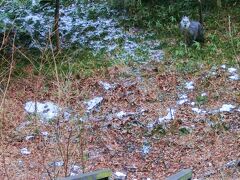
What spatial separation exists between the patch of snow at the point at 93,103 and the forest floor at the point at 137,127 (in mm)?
82

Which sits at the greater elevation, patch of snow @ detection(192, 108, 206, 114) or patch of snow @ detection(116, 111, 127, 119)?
patch of snow @ detection(192, 108, 206, 114)

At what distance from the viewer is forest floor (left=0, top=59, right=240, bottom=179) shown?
288 inches

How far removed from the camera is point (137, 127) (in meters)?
8.88

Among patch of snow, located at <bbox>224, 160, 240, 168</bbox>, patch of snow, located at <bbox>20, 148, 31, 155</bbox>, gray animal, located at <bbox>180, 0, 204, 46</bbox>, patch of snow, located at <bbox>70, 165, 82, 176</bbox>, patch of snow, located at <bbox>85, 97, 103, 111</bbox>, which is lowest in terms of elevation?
patch of snow, located at <bbox>20, 148, 31, 155</bbox>

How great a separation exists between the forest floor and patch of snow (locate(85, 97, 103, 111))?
82 millimetres

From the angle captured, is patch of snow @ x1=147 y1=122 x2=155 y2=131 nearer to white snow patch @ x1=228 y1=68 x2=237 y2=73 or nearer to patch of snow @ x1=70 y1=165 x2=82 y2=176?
patch of snow @ x1=70 y1=165 x2=82 y2=176

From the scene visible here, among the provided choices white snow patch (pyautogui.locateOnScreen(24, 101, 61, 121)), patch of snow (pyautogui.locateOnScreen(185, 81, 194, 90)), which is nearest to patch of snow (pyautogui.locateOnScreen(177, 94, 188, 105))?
patch of snow (pyautogui.locateOnScreen(185, 81, 194, 90))

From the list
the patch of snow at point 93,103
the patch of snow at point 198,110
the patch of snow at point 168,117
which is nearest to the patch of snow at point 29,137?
the patch of snow at point 93,103

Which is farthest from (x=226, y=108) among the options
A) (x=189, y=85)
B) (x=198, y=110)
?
(x=189, y=85)

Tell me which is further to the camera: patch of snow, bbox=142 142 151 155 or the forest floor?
patch of snow, bbox=142 142 151 155

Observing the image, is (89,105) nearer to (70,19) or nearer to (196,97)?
(196,97)

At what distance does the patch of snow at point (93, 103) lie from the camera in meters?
9.79

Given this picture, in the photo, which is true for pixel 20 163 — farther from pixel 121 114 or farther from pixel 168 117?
pixel 168 117

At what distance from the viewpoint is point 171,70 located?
10.9 metres
